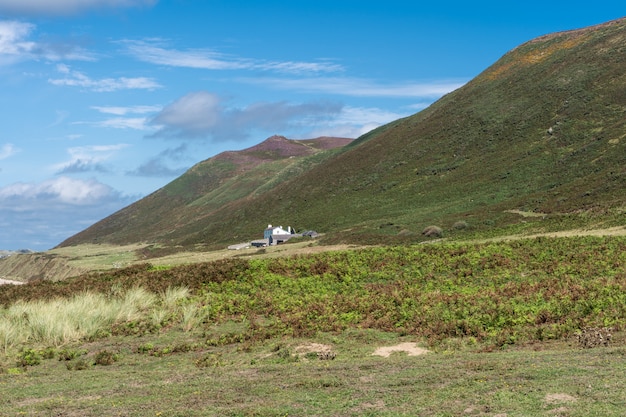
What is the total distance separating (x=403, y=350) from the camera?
20.1 meters

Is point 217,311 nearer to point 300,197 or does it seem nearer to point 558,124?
point 558,124

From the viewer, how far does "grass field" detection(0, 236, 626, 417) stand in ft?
44.6

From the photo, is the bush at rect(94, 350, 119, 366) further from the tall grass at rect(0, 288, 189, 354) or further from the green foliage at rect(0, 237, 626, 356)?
the tall grass at rect(0, 288, 189, 354)

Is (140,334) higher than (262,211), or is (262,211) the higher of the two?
(262,211)

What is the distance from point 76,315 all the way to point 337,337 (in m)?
10.5

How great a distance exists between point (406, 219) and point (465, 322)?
211 ft

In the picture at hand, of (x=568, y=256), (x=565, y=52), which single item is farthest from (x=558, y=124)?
(x=568, y=256)

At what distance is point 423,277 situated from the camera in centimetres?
3322

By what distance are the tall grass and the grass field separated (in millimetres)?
95

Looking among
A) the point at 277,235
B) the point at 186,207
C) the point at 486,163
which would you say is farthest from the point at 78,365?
the point at 186,207

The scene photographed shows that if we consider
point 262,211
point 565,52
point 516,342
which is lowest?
point 516,342

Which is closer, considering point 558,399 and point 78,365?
point 558,399

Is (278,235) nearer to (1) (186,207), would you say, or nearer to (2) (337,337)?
(2) (337,337)

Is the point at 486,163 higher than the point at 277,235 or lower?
higher
